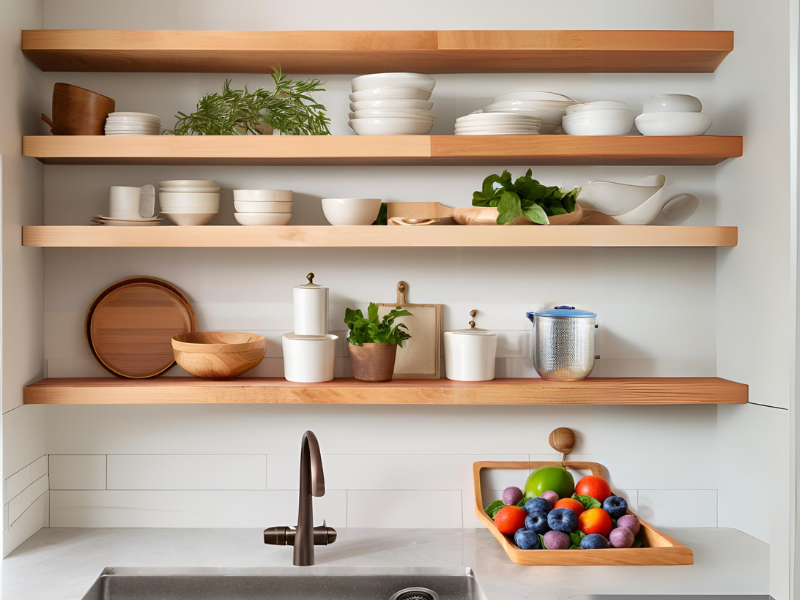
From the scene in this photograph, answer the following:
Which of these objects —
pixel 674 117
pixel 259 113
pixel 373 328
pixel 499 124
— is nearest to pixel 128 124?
pixel 259 113

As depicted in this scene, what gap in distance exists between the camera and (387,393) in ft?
5.41

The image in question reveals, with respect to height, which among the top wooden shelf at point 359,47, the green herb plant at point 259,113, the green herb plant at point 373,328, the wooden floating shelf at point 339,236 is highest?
the top wooden shelf at point 359,47

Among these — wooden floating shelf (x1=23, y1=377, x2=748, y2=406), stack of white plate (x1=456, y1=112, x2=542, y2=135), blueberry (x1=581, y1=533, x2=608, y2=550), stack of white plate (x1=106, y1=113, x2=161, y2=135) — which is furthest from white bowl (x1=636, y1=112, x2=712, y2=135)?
stack of white plate (x1=106, y1=113, x2=161, y2=135)

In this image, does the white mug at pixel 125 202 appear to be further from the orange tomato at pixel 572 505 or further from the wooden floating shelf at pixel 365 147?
the orange tomato at pixel 572 505

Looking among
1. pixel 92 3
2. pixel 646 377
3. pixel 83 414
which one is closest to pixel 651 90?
pixel 646 377

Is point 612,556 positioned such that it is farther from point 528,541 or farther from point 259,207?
point 259,207

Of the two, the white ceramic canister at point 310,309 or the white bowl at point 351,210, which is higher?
the white bowl at point 351,210

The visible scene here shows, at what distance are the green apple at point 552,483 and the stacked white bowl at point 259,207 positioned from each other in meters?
0.93

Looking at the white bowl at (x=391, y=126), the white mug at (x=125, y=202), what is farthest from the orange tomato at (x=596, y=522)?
the white mug at (x=125, y=202)

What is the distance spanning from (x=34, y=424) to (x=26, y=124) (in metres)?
0.77

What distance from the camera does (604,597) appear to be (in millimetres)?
1402

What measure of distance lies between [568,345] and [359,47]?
0.91m

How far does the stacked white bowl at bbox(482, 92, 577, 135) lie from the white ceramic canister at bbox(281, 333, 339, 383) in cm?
73

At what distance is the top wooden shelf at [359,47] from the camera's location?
5.39 feet
